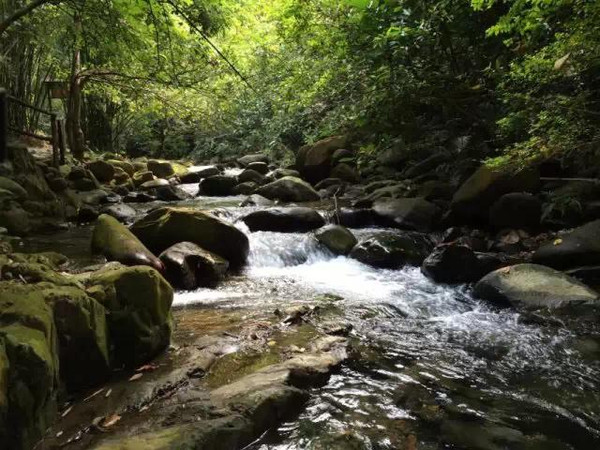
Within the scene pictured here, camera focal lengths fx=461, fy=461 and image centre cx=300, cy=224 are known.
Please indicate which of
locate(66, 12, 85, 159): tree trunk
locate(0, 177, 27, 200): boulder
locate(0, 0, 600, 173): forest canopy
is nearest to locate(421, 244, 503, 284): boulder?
locate(0, 0, 600, 173): forest canopy

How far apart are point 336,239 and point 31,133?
23.9 ft

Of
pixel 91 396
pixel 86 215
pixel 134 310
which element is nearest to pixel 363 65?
pixel 134 310

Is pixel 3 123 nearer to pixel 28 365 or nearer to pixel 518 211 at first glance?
pixel 28 365

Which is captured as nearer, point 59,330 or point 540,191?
point 59,330

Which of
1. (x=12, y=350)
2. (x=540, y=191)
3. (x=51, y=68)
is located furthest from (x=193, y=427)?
(x=51, y=68)

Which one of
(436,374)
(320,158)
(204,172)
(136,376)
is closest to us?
(136,376)

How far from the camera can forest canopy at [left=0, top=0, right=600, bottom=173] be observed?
4.48 meters

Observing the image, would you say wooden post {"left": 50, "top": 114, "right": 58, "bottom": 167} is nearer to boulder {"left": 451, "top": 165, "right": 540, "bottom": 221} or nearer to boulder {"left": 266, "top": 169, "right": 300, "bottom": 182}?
boulder {"left": 266, "top": 169, "right": 300, "bottom": 182}

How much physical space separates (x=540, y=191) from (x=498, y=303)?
3358 millimetres

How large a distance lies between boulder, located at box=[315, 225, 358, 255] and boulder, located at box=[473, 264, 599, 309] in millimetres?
2368

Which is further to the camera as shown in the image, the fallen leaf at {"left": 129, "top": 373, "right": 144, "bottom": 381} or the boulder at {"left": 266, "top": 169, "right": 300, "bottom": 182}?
the boulder at {"left": 266, "top": 169, "right": 300, "bottom": 182}

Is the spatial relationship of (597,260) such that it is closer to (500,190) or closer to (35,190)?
(500,190)

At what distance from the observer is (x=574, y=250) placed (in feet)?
19.4

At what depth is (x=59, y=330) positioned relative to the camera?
285 cm
